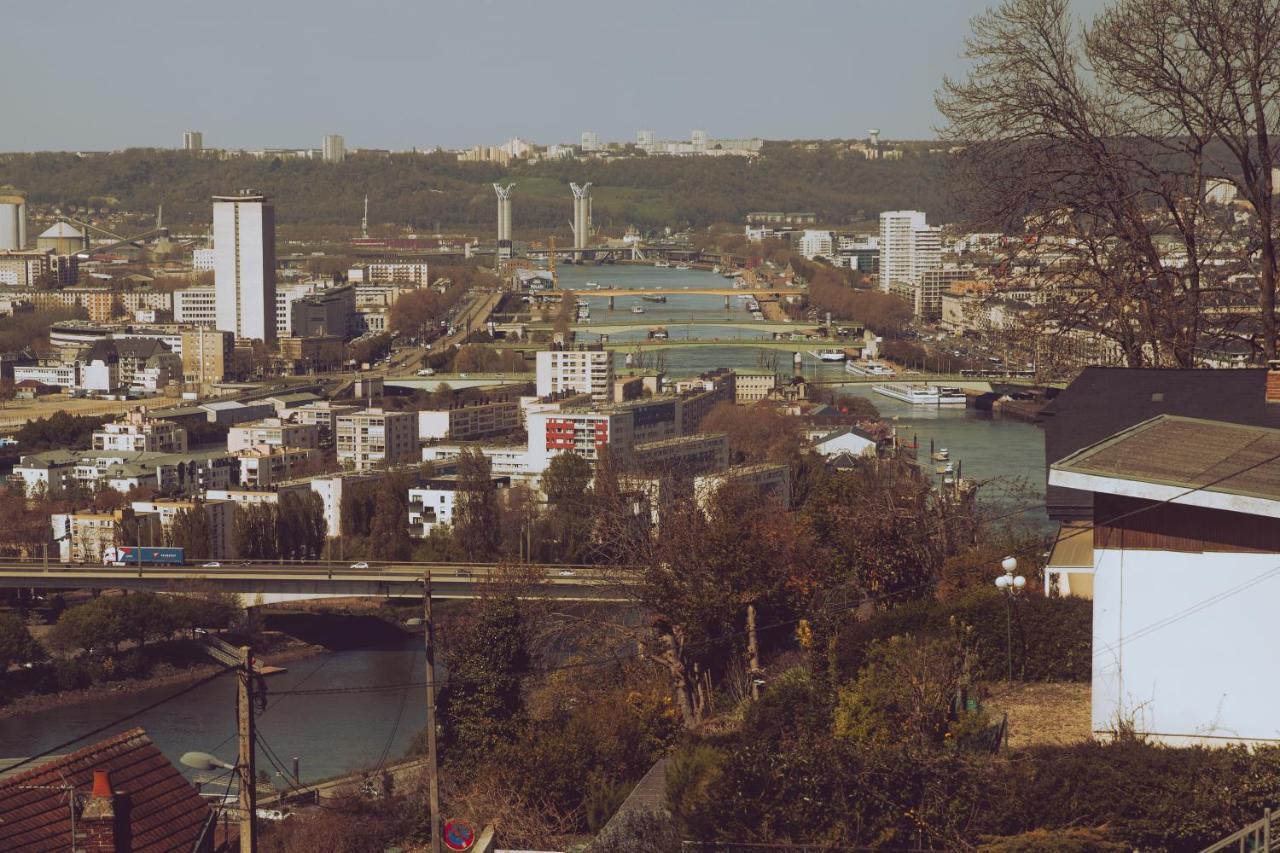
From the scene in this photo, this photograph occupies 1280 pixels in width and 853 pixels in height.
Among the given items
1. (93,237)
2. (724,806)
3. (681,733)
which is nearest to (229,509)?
(681,733)

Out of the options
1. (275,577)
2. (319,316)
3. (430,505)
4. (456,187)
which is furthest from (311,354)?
(456,187)

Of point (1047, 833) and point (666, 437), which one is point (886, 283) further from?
point (1047, 833)

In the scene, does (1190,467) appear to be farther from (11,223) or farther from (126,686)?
(11,223)

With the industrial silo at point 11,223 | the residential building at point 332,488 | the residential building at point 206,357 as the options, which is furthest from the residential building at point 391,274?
the residential building at point 332,488

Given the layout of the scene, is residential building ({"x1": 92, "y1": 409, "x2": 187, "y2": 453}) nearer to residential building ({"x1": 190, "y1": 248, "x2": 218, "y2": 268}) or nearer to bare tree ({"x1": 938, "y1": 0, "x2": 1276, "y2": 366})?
bare tree ({"x1": 938, "y1": 0, "x2": 1276, "y2": 366})

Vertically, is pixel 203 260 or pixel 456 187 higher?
pixel 456 187

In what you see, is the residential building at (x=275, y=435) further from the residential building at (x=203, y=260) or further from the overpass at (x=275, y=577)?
the residential building at (x=203, y=260)

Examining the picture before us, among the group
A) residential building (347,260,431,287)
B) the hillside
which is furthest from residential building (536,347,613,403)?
the hillside
